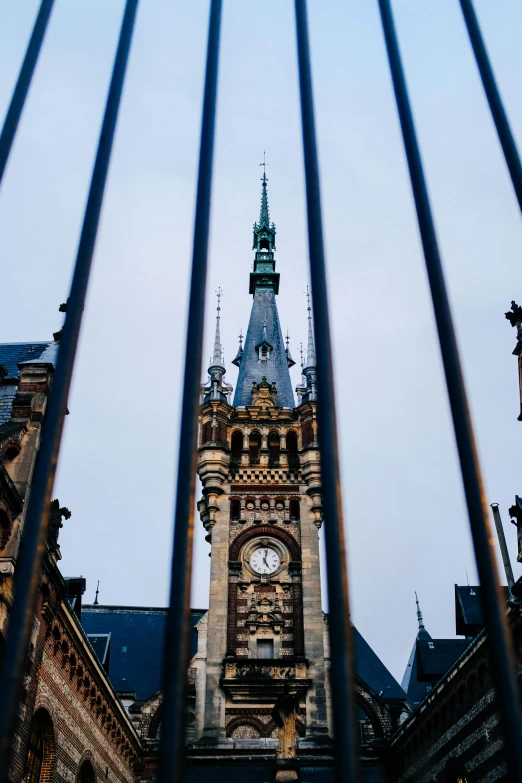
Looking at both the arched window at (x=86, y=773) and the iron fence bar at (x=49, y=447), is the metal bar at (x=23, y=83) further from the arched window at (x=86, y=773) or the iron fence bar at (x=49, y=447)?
the arched window at (x=86, y=773)

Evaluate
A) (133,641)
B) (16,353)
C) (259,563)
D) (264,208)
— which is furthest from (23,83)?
(264,208)

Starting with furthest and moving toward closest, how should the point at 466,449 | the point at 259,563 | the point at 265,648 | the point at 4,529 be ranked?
the point at 259,563
the point at 265,648
the point at 4,529
the point at 466,449

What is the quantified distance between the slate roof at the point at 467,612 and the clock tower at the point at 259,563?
546 cm

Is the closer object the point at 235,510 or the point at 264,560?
the point at 264,560

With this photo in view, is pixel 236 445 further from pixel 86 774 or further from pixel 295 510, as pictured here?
pixel 86 774

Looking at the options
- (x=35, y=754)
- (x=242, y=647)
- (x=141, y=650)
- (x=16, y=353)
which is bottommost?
(x=35, y=754)

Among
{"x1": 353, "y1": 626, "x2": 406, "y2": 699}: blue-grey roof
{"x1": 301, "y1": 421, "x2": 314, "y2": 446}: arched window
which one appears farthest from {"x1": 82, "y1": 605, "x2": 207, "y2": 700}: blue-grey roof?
{"x1": 301, "y1": 421, "x2": 314, "y2": 446}: arched window

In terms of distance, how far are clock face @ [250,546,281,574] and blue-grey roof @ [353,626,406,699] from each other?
4713mm

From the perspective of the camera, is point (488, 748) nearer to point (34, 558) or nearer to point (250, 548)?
point (250, 548)

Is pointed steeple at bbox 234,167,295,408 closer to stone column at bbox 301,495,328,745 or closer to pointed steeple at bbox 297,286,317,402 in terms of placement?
pointed steeple at bbox 297,286,317,402

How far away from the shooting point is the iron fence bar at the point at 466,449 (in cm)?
269

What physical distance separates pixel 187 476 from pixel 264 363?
35196mm

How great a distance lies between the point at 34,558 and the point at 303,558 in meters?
27.2

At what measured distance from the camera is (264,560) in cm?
2947
